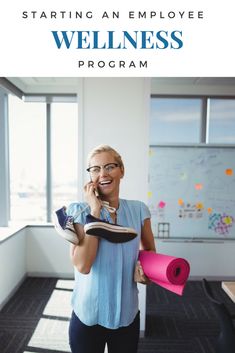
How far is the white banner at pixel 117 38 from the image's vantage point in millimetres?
1278

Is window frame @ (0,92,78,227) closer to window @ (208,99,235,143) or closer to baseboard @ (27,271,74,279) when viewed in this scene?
baseboard @ (27,271,74,279)

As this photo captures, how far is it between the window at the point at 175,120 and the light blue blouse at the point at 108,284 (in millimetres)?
2856

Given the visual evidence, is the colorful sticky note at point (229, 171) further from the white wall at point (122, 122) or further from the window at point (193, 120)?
the white wall at point (122, 122)

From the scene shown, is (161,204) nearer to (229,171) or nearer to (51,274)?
(229,171)

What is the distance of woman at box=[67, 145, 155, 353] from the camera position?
0.96 m

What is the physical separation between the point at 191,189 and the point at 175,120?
0.96 metres

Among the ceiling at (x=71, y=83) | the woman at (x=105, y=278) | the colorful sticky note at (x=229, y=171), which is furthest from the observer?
the colorful sticky note at (x=229, y=171)

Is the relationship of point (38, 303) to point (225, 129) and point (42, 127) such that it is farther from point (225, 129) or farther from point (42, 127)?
point (225, 129)

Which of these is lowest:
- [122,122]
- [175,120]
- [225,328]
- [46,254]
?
[46,254]

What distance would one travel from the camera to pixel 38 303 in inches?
118

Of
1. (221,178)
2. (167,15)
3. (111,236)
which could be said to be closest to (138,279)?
(111,236)

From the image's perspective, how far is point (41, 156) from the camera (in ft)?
12.9

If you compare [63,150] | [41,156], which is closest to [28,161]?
[41,156]

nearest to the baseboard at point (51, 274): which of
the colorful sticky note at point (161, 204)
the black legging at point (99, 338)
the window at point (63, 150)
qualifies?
the window at point (63, 150)
